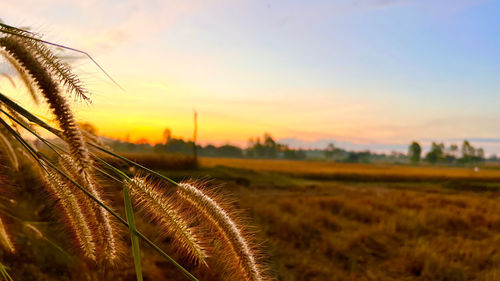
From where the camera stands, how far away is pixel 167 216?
941 mm

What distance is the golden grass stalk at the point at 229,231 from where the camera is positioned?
3.10 feet

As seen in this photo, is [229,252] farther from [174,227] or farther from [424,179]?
[424,179]

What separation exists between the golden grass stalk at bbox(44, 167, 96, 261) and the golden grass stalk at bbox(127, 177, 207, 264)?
29 centimetres

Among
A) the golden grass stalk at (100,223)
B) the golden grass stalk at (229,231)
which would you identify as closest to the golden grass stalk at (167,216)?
the golden grass stalk at (229,231)

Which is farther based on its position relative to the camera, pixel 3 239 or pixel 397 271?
pixel 397 271

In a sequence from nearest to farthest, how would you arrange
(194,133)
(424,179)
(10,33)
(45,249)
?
(10,33) → (45,249) → (194,133) → (424,179)

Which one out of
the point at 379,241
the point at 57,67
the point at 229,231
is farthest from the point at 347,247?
the point at 57,67

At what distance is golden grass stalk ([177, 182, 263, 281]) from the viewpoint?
95cm

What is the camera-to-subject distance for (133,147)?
175cm

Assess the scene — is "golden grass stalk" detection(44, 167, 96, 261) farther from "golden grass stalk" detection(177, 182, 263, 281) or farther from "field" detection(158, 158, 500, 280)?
"field" detection(158, 158, 500, 280)

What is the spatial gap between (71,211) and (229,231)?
0.53 meters

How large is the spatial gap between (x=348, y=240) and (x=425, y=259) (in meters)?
0.90

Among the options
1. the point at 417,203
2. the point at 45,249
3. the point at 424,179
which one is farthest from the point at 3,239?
the point at 424,179

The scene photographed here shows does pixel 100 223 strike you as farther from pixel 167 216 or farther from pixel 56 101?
pixel 56 101
